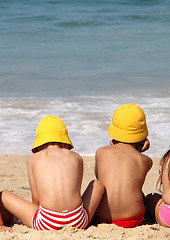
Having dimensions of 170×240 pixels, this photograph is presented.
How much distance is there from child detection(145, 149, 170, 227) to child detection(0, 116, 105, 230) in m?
0.43

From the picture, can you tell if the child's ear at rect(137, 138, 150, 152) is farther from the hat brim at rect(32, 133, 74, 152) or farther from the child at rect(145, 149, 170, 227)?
the hat brim at rect(32, 133, 74, 152)

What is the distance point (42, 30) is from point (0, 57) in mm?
3327

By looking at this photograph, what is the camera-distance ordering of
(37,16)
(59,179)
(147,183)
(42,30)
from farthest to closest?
(37,16) < (42,30) < (147,183) < (59,179)

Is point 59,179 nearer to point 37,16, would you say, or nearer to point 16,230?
point 16,230

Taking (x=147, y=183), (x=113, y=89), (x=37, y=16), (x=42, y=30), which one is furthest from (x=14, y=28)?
(x=147, y=183)

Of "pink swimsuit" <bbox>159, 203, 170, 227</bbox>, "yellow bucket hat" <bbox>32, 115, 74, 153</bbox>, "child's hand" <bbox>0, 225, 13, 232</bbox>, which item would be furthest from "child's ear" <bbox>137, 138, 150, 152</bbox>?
"child's hand" <bbox>0, 225, 13, 232</bbox>

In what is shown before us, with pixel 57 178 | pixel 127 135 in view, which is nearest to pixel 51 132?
pixel 57 178

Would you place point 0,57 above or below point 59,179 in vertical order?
below

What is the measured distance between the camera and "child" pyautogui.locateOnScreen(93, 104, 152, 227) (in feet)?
9.05

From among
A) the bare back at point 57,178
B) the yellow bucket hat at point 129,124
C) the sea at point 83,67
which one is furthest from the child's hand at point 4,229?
the sea at point 83,67

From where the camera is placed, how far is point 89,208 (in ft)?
8.85

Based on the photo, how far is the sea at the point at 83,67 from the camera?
579 cm

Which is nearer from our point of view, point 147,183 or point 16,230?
point 16,230

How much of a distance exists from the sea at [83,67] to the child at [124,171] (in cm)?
210
